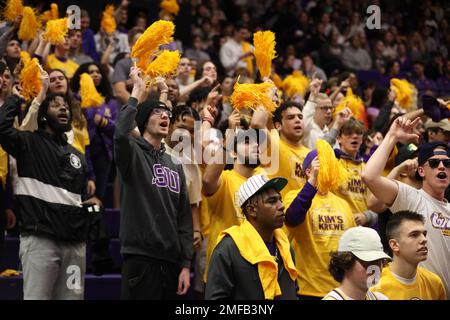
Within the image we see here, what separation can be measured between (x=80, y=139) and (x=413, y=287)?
11.4ft

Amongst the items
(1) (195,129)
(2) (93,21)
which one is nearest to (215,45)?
(2) (93,21)

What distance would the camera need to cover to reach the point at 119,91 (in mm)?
9250

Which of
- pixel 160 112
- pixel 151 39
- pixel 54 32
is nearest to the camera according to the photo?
pixel 160 112

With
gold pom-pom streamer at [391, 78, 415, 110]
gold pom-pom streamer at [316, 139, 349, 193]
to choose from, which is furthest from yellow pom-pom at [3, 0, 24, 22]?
gold pom-pom streamer at [391, 78, 415, 110]

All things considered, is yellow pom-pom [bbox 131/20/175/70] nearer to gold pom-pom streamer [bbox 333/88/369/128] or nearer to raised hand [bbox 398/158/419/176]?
raised hand [bbox 398/158/419/176]

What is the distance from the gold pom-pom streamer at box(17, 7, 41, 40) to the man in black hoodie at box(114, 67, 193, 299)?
258cm

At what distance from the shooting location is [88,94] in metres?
8.38

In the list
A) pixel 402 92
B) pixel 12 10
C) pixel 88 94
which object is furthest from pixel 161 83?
pixel 402 92

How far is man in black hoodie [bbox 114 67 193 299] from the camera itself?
611cm

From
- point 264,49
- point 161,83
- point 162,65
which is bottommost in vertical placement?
point 161,83

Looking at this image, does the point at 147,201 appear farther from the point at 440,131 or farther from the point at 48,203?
the point at 440,131

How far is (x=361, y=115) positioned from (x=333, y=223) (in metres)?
4.00

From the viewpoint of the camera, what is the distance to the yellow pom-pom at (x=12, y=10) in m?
8.14

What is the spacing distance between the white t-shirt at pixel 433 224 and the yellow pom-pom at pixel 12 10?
4088 millimetres
